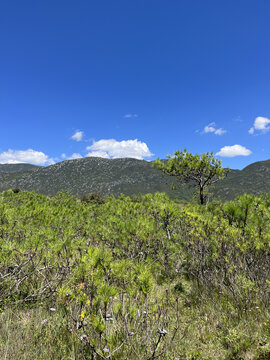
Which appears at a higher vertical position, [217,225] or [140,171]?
[140,171]

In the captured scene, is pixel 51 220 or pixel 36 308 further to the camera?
pixel 51 220

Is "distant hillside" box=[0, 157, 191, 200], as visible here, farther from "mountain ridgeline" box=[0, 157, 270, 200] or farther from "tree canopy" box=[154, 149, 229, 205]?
"tree canopy" box=[154, 149, 229, 205]

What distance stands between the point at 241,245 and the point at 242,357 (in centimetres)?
188

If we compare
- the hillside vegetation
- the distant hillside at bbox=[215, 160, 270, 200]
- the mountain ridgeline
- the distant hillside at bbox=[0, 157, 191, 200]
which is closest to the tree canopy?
the hillside vegetation

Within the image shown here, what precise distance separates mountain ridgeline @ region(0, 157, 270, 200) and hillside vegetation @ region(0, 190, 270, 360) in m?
104

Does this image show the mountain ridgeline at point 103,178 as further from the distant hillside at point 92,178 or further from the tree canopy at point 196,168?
the tree canopy at point 196,168

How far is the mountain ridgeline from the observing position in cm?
12488

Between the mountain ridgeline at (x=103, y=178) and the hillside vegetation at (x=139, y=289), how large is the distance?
342 feet

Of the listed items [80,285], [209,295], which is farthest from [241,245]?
[80,285]

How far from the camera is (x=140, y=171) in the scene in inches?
6029

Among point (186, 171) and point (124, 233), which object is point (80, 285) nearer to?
point (124, 233)

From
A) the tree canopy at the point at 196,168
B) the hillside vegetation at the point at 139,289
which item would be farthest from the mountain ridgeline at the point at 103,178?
the hillside vegetation at the point at 139,289

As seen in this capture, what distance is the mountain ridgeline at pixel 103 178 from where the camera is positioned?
12488cm

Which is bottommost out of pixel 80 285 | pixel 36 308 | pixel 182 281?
pixel 182 281
